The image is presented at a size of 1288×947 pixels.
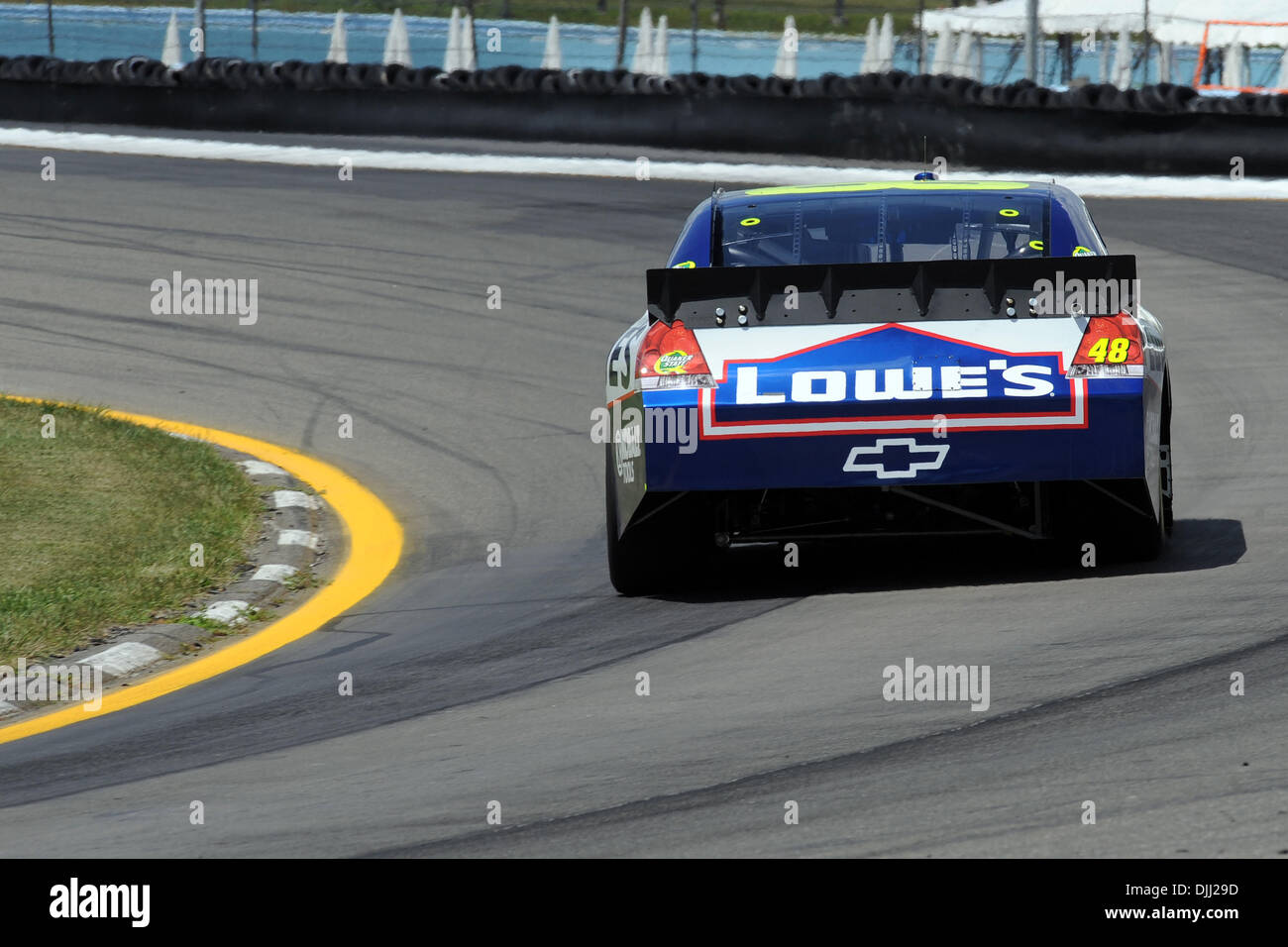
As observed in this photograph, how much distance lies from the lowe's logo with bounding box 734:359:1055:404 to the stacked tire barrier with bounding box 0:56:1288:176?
1515 cm

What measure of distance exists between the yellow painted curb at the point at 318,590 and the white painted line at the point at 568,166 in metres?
10.6

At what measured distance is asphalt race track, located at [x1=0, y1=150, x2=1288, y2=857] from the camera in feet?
15.5

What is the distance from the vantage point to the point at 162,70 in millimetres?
25234

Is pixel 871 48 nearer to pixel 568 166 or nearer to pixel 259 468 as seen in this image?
pixel 568 166

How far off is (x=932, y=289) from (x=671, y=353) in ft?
3.08

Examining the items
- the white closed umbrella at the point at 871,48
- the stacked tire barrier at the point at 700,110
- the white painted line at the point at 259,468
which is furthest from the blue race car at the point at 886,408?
the white closed umbrella at the point at 871,48

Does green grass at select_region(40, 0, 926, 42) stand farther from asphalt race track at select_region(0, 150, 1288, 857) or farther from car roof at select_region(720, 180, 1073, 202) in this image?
car roof at select_region(720, 180, 1073, 202)

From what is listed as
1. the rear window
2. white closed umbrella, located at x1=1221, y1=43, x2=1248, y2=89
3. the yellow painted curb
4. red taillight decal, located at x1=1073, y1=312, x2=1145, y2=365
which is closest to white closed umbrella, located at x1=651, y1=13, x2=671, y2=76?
white closed umbrella, located at x1=1221, y1=43, x2=1248, y2=89

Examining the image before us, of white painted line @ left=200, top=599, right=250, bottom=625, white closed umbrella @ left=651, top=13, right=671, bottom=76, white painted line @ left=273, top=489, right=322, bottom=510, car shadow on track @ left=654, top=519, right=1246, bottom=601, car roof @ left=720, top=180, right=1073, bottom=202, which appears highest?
white closed umbrella @ left=651, top=13, right=671, bottom=76

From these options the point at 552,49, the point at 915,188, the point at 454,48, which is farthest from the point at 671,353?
the point at 552,49

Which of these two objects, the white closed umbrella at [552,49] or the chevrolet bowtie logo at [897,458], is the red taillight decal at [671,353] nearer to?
the chevrolet bowtie logo at [897,458]

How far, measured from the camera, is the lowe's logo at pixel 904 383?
6.73 m
